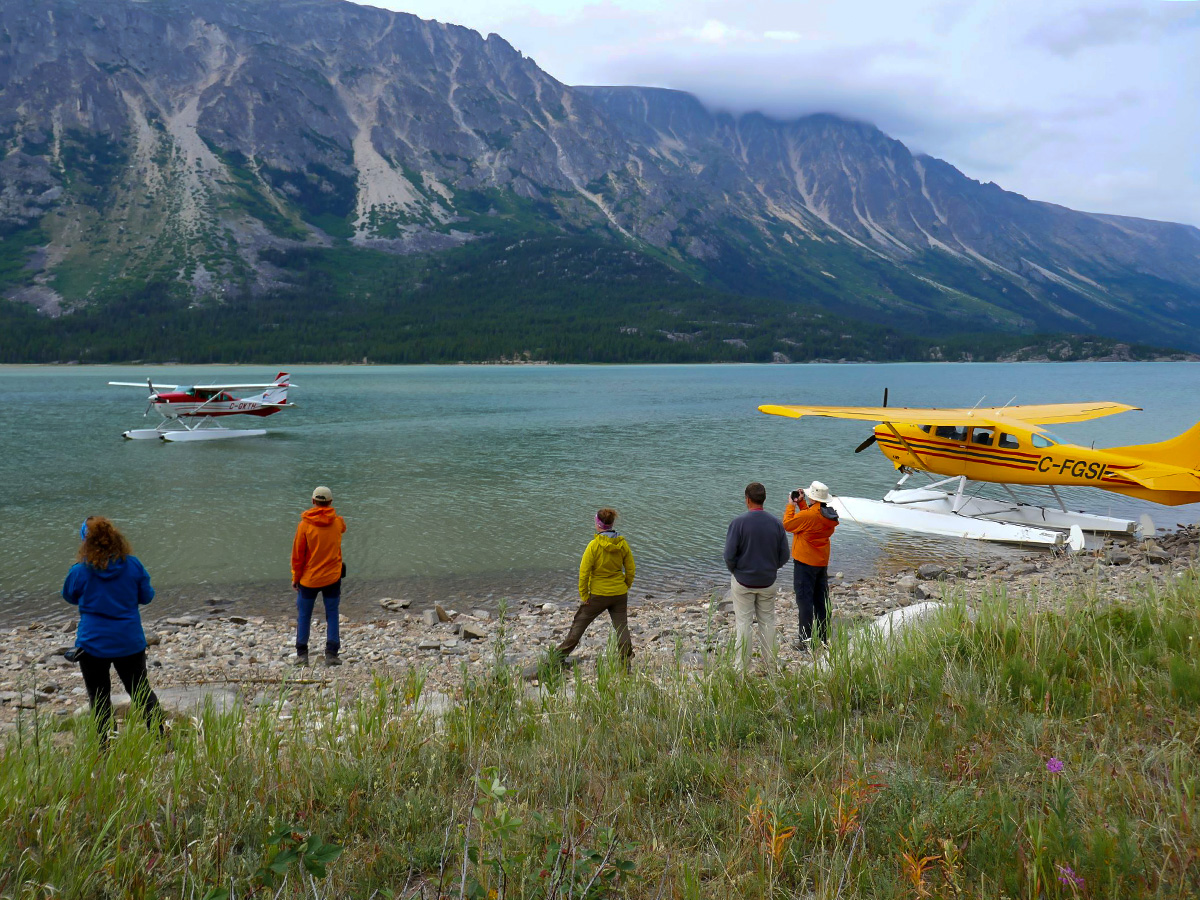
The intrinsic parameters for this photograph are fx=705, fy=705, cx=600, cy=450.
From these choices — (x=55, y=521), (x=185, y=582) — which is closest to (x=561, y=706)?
(x=185, y=582)

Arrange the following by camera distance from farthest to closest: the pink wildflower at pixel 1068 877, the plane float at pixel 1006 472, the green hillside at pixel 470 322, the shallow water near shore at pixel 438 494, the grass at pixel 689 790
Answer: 1. the green hillside at pixel 470 322
2. the plane float at pixel 1006 472
3. the shallow water near shore at pixel 438 494
4. the grass at pixel 689 790
5. the pink wildflower at pixel 1068 877

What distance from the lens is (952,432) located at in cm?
1428

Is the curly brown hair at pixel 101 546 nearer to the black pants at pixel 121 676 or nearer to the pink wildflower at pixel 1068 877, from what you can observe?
the black pants at pixel 121 676

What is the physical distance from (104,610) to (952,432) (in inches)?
562

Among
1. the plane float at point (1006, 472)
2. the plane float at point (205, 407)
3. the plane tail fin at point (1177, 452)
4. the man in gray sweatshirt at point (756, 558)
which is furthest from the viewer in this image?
the plane float at point (205, 407)

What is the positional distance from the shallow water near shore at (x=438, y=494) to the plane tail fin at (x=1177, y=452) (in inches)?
91.3

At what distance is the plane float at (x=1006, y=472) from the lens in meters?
13.1

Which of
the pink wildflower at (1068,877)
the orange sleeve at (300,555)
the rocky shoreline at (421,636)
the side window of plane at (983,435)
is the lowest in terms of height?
the rocky shoreline at (421,636)

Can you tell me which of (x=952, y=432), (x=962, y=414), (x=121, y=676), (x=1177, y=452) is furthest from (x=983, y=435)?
(x=121, y=676)

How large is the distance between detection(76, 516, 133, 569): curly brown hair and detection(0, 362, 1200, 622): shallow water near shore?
18.1 feet

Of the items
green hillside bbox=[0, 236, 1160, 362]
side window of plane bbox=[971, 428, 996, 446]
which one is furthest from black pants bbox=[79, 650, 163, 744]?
green hillside bbox=[0, 236, 1160, 362]

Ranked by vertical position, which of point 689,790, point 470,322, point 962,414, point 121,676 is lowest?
point 121,676

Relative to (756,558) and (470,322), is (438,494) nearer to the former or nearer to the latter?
(756,558)

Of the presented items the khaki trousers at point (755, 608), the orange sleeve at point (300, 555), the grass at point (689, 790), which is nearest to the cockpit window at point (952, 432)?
the khaki trousers at point (755, 608)
